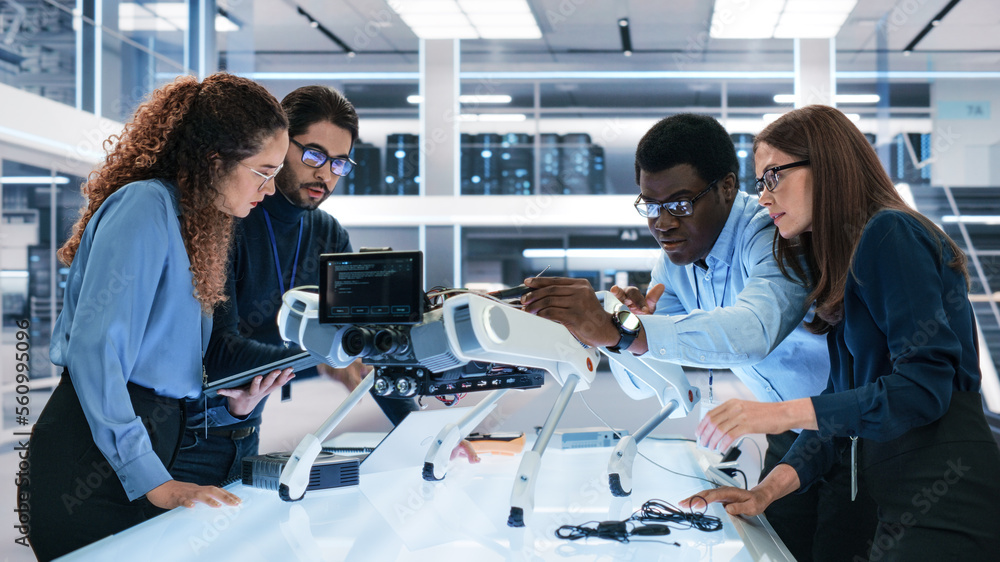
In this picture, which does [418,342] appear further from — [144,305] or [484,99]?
[484,99]

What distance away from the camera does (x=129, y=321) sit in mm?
1184

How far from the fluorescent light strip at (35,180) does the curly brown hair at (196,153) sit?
16.6ft

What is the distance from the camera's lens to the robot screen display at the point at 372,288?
1067mm

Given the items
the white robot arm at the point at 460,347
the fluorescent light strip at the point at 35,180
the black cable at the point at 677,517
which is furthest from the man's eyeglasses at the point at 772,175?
the fluorescent light strip at the point at 35,180

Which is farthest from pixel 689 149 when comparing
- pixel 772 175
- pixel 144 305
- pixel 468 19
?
pixel 468 19

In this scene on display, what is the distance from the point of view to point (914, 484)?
103 centimetres

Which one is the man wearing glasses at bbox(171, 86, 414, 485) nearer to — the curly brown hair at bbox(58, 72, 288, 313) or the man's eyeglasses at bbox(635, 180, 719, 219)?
the curly brown hair at bbox(58, 72, 288, 313)

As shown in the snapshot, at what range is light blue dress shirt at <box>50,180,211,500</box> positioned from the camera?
3.80 ft

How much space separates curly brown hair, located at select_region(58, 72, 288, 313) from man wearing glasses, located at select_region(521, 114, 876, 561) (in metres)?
0.64

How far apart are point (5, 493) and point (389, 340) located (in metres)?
3.46

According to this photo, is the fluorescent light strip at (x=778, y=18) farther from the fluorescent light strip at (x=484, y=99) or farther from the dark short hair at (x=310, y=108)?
the dark short hair at (x=310, y=108)

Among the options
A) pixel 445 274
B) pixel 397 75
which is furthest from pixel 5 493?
pixel 397 75

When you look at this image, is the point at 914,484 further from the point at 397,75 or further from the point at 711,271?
the point at 397,75

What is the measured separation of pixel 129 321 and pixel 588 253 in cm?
861
